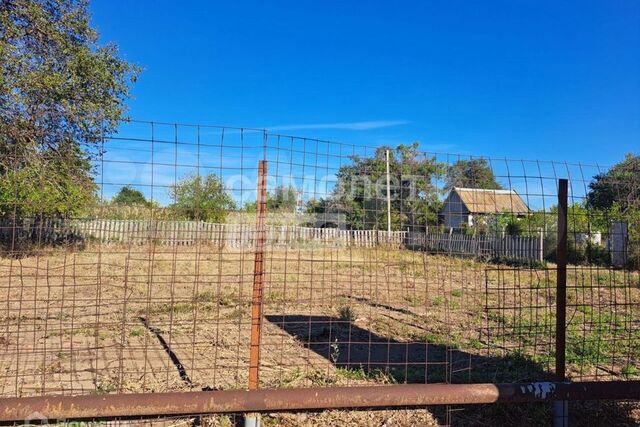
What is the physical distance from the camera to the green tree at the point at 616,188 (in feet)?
15.0

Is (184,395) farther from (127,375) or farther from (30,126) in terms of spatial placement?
(30,126)

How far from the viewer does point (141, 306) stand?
8531 millimetres

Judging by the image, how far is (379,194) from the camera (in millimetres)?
4227

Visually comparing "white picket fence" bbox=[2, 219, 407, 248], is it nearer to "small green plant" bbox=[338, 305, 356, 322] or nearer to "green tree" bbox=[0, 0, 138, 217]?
"small green plant" bbox=[338, 305, 356, 322]

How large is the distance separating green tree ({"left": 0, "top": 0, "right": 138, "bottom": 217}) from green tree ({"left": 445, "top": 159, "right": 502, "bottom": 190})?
10823 mm

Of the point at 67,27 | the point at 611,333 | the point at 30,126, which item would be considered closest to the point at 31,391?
the point at 611,333

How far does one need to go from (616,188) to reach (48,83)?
552 inches

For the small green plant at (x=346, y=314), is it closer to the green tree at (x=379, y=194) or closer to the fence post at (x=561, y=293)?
the green tree at (x=379, y=194)

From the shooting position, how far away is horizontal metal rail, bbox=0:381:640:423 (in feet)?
9.43

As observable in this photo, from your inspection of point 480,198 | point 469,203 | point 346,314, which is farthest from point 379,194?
point 346,314

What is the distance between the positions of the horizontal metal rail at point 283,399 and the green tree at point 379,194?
1.48 meters

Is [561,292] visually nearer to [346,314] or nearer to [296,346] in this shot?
[296,346]

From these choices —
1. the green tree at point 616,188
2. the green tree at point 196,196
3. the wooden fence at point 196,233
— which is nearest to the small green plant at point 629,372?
the green tree at point 616,188

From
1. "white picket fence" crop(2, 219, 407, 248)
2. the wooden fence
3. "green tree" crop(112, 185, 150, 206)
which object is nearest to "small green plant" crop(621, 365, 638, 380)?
the wooden fence
